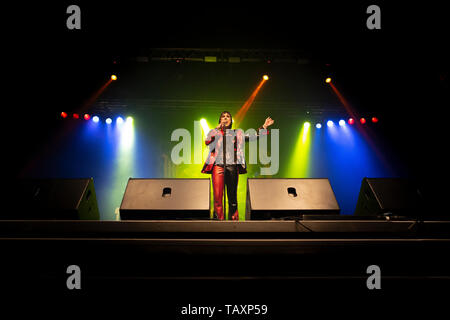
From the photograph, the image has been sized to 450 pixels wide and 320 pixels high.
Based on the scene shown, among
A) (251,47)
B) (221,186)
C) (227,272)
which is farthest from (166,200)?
(251,47)

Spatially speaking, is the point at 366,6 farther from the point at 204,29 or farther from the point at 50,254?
the point at 50,254

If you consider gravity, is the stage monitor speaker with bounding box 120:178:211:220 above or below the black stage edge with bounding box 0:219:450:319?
above

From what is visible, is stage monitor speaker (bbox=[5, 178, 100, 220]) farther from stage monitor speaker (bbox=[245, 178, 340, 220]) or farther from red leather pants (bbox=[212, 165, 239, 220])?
red leather pants (bbox=[212, 165, 239, 220])

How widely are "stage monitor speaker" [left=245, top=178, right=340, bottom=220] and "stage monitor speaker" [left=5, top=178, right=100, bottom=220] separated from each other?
1141 millimetres

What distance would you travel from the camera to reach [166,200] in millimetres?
1706

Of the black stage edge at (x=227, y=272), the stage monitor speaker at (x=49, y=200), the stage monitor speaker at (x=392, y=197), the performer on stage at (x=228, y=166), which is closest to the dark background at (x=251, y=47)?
the performer on stage at (x=228, y=166)

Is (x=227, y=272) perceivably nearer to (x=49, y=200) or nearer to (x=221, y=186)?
(x=49, y=200)

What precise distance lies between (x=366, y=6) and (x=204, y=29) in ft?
6.93

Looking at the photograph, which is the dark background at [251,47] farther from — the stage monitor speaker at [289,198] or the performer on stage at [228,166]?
the stage monitor speaker at [289,198]

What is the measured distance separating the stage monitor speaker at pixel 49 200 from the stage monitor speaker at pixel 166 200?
0.28 meters

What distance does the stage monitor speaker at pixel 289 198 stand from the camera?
167 cm

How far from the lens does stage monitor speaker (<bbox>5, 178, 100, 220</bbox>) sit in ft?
5.28

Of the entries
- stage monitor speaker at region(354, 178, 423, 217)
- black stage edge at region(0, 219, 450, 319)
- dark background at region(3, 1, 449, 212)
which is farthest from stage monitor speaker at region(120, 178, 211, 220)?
dark background at region(3, 1, 449, 212)

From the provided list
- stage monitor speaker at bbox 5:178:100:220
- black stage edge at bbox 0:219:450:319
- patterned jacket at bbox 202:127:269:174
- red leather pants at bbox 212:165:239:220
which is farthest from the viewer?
patterned jacket at bbox 202:127:269:174
